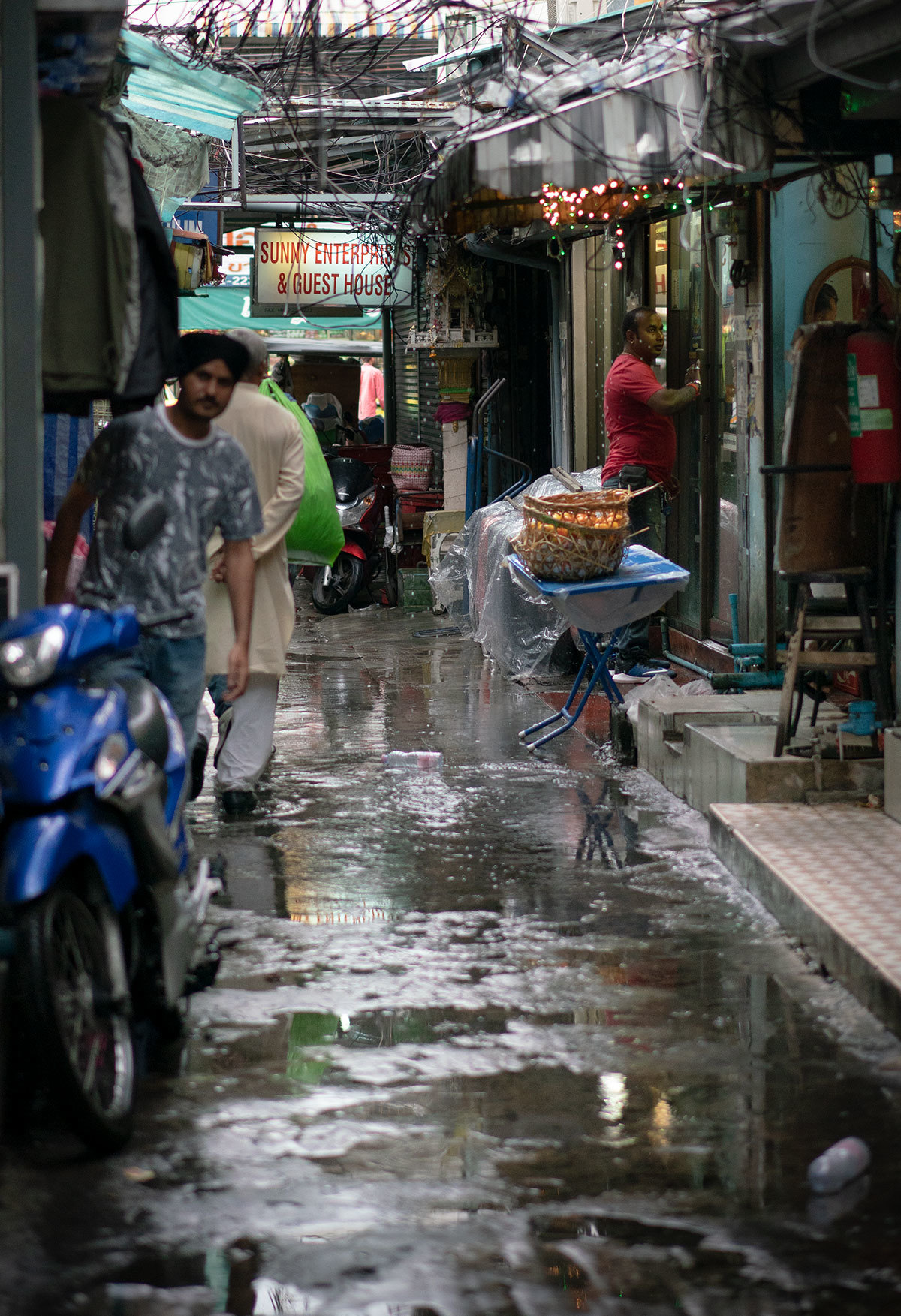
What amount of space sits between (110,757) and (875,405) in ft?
13.0

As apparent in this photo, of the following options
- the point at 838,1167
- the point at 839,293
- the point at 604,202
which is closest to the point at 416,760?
the point at 839,293

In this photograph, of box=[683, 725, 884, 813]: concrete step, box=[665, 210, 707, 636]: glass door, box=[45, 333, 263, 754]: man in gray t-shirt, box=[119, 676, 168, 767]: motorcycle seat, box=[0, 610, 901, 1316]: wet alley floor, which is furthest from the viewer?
box=[665, 210, 707, 636]: glass door

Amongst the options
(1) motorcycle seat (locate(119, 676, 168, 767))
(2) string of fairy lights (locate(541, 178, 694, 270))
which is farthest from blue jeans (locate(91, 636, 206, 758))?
(2) string of fairy lights (locate(541, 178, 694, 270))

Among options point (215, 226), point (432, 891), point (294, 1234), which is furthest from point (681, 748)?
point (215, 226)

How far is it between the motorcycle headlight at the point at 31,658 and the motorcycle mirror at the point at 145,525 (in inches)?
40.8

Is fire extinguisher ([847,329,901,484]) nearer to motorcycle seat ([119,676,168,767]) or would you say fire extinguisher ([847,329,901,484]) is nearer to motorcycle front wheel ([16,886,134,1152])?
motorcycle seat ([119,676,168,767])

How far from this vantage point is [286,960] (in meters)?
5.51

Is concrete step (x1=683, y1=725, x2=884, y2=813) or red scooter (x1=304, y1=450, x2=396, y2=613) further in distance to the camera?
red scooter (x1=304, y1=450, x2=396, y2=613)

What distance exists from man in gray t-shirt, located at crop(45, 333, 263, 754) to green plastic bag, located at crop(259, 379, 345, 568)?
340 cm

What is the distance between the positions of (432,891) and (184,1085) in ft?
7.02

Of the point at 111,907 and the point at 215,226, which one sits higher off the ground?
the point at 215,226

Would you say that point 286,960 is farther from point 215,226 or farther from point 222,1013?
point 215,226

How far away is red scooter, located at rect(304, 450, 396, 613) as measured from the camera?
1734 cm

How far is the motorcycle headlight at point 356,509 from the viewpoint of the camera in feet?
59.2
